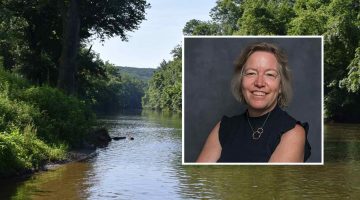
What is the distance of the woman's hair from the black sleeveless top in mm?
169

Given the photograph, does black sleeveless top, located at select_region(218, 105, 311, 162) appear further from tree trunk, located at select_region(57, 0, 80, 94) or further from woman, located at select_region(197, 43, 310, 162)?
tree trunk, located at select_region(57, 0, 80, 94)

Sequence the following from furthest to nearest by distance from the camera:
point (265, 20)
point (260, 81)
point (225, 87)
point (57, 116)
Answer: point (265, 20) → point (57, 116) → point (225, 87) → point (260, 81)

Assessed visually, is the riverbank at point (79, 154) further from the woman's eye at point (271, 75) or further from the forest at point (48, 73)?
the woman's eye at point (271, 75)

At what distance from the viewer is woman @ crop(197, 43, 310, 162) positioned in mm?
5980

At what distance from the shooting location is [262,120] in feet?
19.9

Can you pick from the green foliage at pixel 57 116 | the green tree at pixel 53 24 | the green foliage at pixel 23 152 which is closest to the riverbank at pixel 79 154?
the green foliage at pixel 23 152

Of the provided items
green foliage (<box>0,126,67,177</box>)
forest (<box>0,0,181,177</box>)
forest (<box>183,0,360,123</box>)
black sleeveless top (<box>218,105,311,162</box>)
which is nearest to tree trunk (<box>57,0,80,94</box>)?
forest (<box>0,0,181,177</box>)

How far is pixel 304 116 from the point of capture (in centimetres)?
623

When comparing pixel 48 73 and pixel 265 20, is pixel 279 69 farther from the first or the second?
pixel 265 20

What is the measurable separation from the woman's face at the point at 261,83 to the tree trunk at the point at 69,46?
31.3 m

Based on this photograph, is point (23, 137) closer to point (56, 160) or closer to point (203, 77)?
point (56, 160)

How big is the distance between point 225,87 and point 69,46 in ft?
104

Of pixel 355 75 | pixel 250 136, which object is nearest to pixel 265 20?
pixel 355 75

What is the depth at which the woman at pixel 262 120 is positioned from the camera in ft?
19.6
